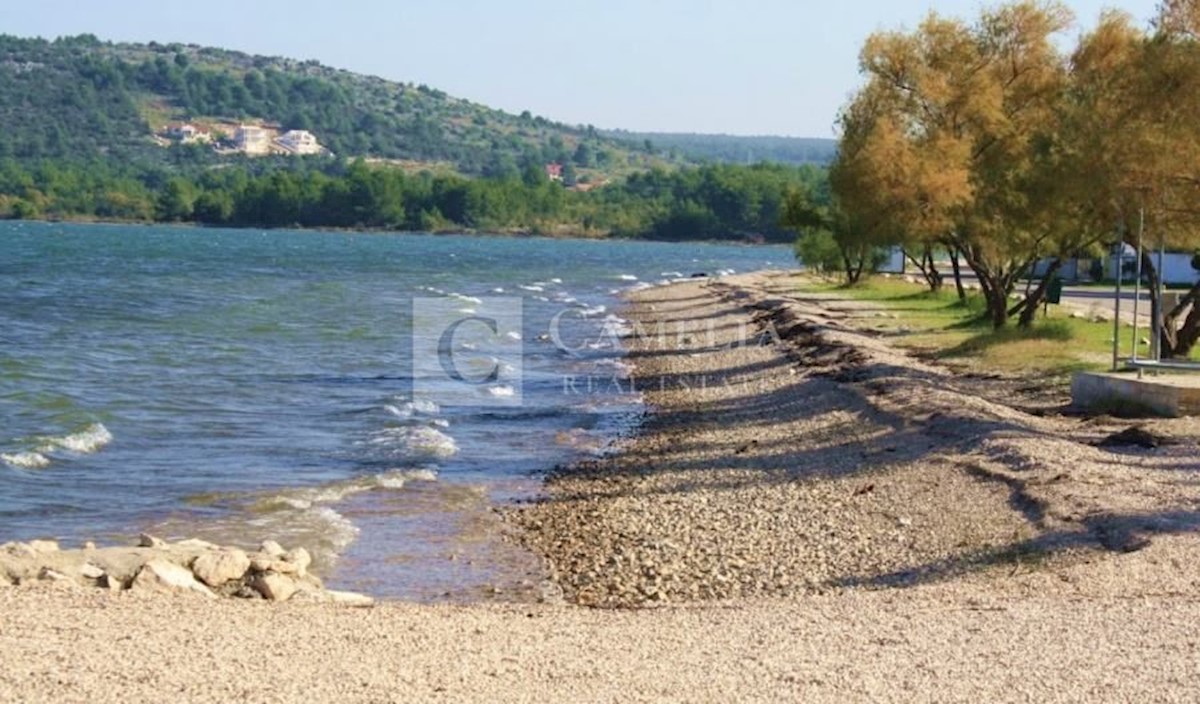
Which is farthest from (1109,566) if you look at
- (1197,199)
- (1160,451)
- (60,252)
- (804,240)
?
(60,252)

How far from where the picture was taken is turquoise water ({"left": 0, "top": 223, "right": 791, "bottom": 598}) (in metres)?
18.8

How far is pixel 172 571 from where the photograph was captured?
45.1ft

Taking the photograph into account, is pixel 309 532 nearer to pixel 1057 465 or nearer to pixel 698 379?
pixel 1057 465

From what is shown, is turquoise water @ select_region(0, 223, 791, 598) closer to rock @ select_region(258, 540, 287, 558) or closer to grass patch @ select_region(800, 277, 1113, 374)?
rock @ select_region(258, 540, 287, 558)

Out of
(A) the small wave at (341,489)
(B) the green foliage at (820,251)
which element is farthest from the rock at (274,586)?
(B) the green foliage at (820,251)

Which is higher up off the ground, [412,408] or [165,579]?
[165,579]

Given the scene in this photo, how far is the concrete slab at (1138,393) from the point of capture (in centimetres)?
2178

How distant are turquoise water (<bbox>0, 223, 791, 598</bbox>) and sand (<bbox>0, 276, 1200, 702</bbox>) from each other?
5.75 ft

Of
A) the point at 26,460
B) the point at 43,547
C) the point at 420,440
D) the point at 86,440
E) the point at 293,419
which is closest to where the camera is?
the point at 43,547

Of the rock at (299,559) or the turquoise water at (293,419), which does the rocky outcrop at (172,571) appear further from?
the turquoise water at (293,419)

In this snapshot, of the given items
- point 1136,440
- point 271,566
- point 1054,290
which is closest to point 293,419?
point 271,566

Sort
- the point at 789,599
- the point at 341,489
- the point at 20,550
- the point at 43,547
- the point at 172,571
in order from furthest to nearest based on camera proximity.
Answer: the point at 341,489 → the point at 43,547 → the point at 20,550 → the point at 172,571 → the point at 789,599

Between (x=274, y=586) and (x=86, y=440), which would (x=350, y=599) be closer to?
(x=274, y=586)

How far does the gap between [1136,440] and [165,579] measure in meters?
12.2
